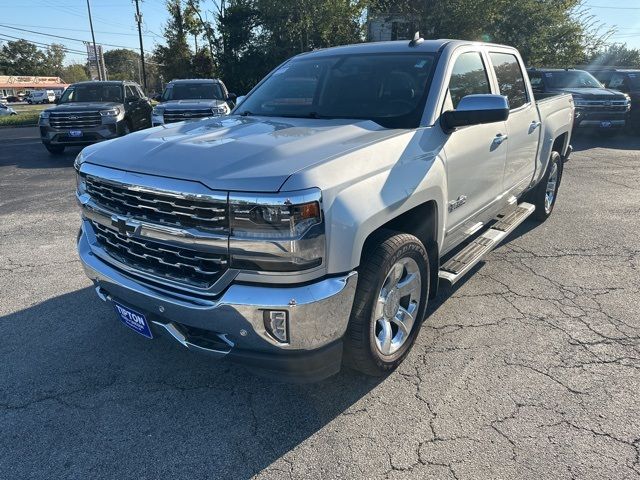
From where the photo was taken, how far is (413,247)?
281 cm

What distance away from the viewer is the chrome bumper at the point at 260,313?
2.20 meters

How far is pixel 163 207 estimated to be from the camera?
7.90ft

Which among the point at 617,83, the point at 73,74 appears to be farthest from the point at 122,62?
the point at 617,83

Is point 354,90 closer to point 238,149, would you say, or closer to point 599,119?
point 238,149

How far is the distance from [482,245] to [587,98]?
450 inches

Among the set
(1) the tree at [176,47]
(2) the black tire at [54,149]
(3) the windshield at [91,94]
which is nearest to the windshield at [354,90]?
(2) the black tire at [54,149]

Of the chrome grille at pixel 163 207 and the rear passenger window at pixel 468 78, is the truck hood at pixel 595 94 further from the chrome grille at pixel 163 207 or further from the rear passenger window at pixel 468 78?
the chrome grille at pixel 163 207

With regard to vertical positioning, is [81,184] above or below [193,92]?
below

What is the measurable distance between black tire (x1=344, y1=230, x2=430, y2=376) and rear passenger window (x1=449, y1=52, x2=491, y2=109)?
133 centimetres

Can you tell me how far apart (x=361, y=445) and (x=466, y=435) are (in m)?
0.56

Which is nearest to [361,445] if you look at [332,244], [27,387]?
[332,244]

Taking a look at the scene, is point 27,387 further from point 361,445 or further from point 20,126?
point 20,126

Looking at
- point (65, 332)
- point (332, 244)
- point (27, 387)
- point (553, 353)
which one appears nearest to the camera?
point (332, 244)

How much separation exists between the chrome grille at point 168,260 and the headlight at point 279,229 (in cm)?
18
